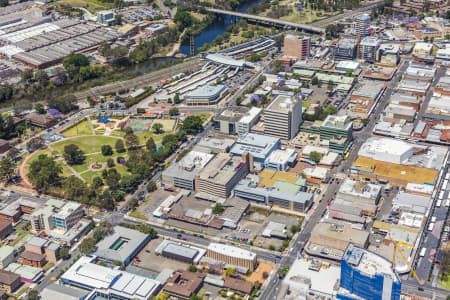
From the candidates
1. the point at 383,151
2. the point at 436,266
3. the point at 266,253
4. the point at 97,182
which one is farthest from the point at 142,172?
the point at 436,266

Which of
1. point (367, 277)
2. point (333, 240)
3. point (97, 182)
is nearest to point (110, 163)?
point (97, 182)

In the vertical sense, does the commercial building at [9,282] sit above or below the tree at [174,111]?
below

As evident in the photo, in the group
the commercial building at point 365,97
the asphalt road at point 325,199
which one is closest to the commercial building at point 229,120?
the asphalt road at point 325,199

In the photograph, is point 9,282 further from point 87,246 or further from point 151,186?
point 151,186

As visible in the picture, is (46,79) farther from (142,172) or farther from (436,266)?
(436,266)

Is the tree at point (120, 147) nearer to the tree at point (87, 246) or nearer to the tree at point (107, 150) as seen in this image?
the tree at point (107, 150)

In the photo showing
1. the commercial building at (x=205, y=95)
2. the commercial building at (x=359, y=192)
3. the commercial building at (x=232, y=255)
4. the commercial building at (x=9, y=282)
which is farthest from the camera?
the commercial building at (x=205, y=95)

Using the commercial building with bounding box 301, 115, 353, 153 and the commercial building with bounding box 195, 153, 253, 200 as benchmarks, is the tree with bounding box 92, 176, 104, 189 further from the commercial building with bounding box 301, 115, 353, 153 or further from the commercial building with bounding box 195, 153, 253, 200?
the commercial building with bounding box 301, 115, 353, 153

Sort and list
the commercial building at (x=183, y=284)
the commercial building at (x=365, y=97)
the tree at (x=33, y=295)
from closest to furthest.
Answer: the tree at (x=33, y=295), the commercial building at (x=183, y=284), the commercial building at (x=365, y=97)
